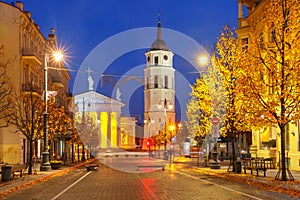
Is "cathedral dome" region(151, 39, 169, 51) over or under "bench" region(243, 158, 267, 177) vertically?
over

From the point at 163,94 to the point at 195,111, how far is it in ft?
226

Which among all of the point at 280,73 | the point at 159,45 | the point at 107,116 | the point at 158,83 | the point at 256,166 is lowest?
the point at 256,166

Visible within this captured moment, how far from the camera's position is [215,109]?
130 ft

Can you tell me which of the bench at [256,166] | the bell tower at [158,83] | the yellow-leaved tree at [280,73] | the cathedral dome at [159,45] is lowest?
the bench at [256,166]

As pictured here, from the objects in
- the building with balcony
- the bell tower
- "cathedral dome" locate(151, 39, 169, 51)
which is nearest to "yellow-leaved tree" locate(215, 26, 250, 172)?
the building with balcony

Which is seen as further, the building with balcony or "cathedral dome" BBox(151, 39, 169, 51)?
"cathedral dome" BBox(151, 39, 169, 51)

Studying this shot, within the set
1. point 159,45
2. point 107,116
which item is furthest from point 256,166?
point 159,45

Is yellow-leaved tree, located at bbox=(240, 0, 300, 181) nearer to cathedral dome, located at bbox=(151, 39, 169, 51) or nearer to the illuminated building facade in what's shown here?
the illuminated building facade

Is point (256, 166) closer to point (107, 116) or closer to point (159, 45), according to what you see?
point (107, 116)

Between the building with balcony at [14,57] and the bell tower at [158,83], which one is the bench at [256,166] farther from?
the bell tower at [158,83]

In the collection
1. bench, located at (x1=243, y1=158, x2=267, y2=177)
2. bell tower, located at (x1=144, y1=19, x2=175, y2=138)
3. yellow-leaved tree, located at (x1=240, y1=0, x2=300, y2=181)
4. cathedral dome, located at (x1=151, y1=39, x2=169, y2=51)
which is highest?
cathedral dome, located at (x1=151, y1=39, x2=169, y2=51)

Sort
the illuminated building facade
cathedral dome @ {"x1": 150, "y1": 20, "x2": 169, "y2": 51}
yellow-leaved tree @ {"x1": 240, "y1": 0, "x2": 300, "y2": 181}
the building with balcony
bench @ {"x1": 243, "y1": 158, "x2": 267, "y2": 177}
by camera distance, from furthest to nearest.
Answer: cathedral dome @ {"x1": 150, "y1": 20, "x2": 169, "y2": 51}
the illuminated building facade
the building with balcony
bench @ {"x1": 243, "y1": 158, "x2": 267, "y2": 177}
yellow-leaved tree @ {"x1": 240, "y1": 0, "x2": 300, "y2": 181}

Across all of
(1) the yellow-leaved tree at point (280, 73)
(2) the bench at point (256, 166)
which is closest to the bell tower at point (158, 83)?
(2) the bench at point (256, 166)

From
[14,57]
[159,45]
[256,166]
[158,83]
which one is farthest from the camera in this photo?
[159,45]
